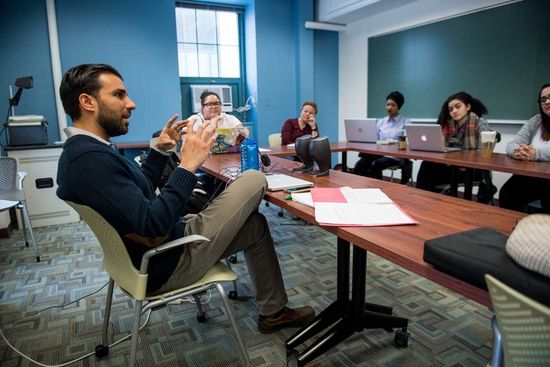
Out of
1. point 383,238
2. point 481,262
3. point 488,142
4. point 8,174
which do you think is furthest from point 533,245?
point 8,174

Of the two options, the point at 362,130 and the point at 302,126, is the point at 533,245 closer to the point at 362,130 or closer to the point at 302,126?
the point at 362,130

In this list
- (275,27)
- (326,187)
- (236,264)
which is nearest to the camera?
(326,187)

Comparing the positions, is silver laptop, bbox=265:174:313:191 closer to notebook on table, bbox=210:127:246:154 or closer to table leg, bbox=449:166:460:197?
notebook on table, bbox=210:127:246:154

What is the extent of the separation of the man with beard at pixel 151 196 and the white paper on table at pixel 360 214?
0.36 meters

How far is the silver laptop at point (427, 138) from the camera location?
287 centimetres

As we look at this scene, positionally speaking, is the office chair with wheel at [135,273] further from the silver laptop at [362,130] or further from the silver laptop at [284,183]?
the silver laptop at [362,130]

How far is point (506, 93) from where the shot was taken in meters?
3.80

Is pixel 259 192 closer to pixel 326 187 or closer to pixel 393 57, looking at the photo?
pixel 326 187

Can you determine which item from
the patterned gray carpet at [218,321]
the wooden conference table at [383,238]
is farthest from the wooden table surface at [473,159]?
the wooden conference table at [383,238]

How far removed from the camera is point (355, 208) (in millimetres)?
1271

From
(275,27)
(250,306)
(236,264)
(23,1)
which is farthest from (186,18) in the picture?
(250,306)

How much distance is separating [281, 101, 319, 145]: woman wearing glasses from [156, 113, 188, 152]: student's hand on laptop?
2.21 metres

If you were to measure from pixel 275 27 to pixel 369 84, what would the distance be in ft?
5.17

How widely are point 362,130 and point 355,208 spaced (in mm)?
2757
